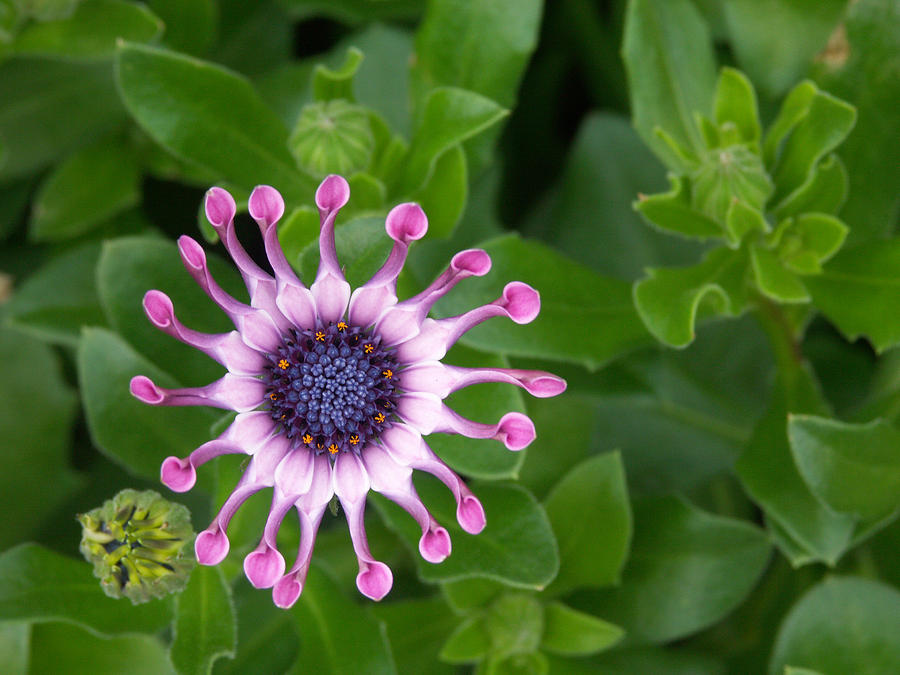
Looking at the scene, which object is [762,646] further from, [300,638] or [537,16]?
[537,16]

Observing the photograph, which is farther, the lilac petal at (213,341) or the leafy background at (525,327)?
the leafy background at (525,327)

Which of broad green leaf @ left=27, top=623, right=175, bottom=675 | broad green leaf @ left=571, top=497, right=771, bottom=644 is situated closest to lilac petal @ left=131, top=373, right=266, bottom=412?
broad green leaf @ left=27, top=623, right=175, bottom=675

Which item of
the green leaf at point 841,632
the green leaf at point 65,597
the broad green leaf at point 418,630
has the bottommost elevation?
the broad green leaf at point 418,630

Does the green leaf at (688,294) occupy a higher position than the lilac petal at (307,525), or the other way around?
the green leaf at (688,294)

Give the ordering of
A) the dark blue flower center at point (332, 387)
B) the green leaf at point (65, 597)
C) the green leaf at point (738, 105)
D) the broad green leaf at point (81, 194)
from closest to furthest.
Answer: the dark blue flower center at point (332, 387), the green leaf at point (65, 597), the green leaf at point (738, 105), the broad green leaf at point (81, 194)

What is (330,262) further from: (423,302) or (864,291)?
(864,291)

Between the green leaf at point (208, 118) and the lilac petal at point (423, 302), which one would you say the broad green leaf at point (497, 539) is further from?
the green leaf at point (208, 118)

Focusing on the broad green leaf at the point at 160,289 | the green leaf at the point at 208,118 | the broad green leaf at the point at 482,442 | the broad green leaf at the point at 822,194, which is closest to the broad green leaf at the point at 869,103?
the broad green leaf at the point at 822,194

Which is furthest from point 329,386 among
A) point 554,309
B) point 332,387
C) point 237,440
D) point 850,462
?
point 850,462
